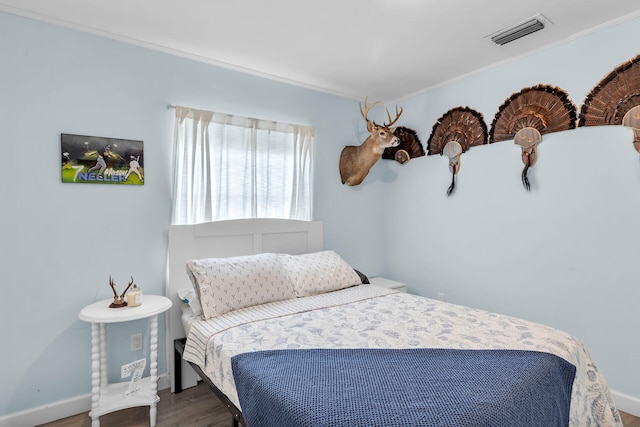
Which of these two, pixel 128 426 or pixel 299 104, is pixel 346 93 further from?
pixel 128 426

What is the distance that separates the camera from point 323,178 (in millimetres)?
3727

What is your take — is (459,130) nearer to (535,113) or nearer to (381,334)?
(535,113)

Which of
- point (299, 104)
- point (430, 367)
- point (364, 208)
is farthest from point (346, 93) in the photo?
point (430, 367)

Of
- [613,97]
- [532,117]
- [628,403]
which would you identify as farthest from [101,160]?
[628,403]

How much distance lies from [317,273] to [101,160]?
1.82 meters

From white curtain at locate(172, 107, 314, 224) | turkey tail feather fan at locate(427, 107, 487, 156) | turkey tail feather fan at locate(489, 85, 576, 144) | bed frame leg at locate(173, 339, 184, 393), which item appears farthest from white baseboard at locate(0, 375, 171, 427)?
turkey tail feather fan at locate(489, 85, 576, 144)

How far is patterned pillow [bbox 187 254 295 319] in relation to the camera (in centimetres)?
240

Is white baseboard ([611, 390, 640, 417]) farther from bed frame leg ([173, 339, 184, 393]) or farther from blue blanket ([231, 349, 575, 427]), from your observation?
bed frame leg ([173, 339, 184, 393])

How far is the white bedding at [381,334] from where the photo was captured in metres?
1.83

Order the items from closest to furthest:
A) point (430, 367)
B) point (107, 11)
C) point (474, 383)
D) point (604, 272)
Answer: point (474, 383)
point (430, 367)
point (107, 11)
point (604, 272)

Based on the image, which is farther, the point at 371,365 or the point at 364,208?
the point at 364,208

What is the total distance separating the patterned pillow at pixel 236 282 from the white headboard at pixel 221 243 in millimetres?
284

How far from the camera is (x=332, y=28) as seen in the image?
2.49 metres

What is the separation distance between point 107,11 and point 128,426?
266 centimetres
